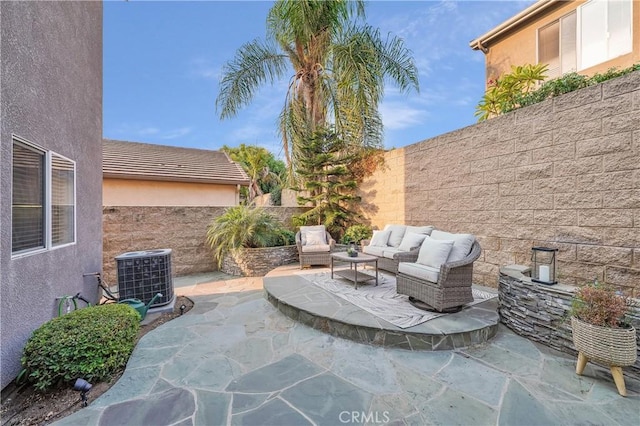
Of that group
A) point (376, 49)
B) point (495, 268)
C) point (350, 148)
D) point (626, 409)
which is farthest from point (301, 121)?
point (626, 409)

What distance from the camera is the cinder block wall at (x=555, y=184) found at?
3371 millimetres

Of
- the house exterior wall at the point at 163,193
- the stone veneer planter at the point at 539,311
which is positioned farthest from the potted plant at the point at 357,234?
the house exterior wall at the point at 163,193

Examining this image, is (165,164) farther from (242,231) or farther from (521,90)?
(521,90)

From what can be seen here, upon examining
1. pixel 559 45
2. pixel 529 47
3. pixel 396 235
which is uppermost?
pixel 529 47

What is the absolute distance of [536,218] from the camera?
427cm

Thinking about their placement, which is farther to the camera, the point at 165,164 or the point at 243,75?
the point at 165,164

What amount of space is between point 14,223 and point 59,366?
1398 mm

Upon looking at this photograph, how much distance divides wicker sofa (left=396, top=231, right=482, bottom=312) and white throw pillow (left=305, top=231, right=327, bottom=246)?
3.09 meters

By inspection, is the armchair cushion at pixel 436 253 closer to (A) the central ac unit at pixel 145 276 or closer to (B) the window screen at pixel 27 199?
(A) the central ac unit at pixel 145 276

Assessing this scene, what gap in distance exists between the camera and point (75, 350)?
7.86ft

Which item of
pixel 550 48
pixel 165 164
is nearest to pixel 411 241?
pixel 550 48

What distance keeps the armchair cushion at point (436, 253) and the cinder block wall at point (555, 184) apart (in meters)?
1.65

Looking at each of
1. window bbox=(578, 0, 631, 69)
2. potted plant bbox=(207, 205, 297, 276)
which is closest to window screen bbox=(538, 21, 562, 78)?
window bbox=(578, 0, 631, 69)

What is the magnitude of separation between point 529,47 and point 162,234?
1123 centimetres
